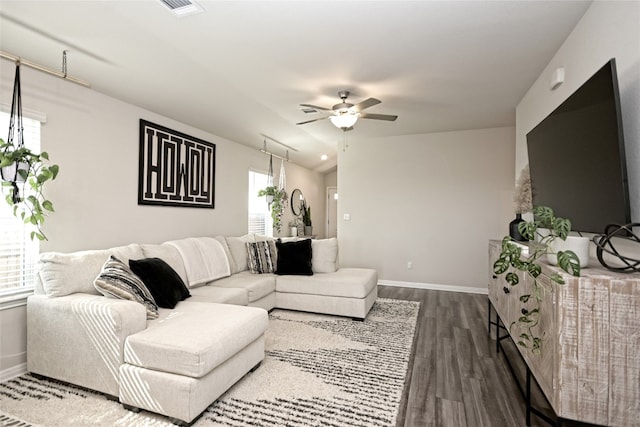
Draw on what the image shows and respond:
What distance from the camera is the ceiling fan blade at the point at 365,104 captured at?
3088mm

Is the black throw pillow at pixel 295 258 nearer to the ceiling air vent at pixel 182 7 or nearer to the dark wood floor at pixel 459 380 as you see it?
the dark wood floor at pixel 459 380

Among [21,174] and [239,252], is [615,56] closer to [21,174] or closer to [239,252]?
[21,174]

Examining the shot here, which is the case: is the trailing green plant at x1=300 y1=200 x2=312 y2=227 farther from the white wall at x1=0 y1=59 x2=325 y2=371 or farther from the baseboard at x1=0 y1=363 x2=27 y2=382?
the baseboard at x1=0 y1=363 x2=27 y2=382

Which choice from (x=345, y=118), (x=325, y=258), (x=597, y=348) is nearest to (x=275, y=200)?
(x=325, y=258)

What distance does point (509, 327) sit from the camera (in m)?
2.44

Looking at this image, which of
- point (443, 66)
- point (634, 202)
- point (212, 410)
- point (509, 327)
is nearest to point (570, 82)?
point (443, 66)

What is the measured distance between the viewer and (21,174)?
89.4 inches

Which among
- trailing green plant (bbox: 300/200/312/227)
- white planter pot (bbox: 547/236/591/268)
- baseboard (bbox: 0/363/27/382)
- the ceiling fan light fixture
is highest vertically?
the ceiling fan light fixture

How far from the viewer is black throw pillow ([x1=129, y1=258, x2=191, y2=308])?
2686 mm

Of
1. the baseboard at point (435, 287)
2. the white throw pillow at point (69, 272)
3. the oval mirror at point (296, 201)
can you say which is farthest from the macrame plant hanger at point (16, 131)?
the oval mirror at point (296, 201)

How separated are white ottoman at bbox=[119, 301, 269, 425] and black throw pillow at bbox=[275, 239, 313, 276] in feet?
6.29

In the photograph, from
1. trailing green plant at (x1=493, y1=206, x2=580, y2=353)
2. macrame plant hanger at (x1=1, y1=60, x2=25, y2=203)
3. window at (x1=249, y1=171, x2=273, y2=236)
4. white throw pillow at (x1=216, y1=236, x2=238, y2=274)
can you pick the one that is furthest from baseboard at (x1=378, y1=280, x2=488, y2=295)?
macrame plant hanger at (x1=1, y1=60, x2=25, y2=203)

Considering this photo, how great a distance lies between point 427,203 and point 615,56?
3735mm

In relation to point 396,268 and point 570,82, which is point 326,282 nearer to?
point 396,268
